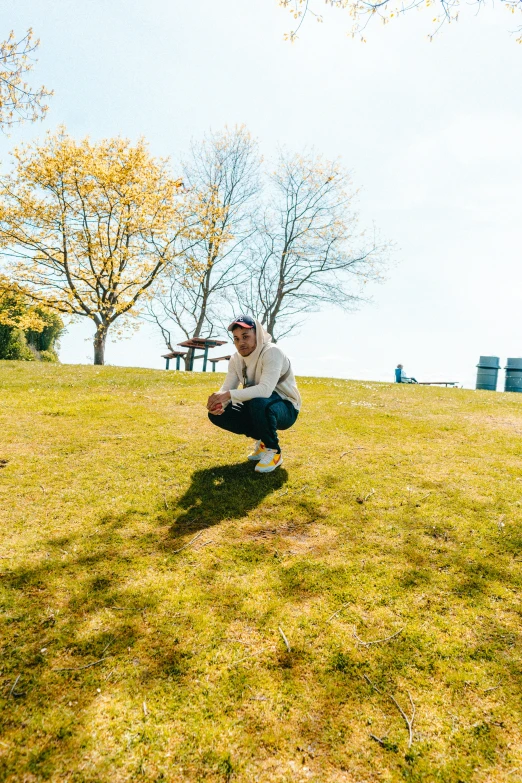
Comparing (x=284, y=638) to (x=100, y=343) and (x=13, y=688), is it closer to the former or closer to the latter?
(x=13, y=688)

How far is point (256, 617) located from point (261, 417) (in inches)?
92.9

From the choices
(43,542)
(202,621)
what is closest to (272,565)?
(202,621)

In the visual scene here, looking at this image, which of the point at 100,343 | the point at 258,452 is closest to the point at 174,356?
the point at 100,343

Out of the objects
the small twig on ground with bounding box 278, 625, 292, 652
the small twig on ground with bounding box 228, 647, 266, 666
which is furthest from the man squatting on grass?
the small twig on ground with bounding box 228, 647, 266, 666

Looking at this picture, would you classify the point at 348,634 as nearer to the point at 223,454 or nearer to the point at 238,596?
the point at 238,596

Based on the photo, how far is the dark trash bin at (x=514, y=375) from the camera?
A: 2370cm

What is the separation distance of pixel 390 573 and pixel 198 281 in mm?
29527

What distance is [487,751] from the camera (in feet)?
6.72

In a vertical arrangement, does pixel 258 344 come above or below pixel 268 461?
above

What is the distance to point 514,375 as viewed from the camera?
24.0 m

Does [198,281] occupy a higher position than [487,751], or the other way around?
[198,281]

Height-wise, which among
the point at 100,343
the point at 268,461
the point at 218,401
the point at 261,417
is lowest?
the point at 268,461

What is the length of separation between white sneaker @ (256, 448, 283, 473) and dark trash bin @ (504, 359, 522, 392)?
75.5 ft

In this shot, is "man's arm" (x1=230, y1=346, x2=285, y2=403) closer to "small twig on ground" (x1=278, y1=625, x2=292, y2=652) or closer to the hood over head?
the hood over head
